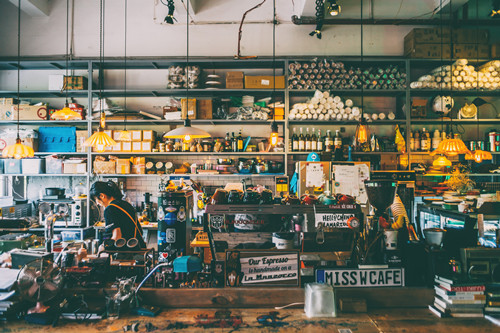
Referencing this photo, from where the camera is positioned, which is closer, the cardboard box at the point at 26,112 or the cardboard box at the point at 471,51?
the cardboard box at the point at 471,51

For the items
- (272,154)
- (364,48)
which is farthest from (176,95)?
(364,48)

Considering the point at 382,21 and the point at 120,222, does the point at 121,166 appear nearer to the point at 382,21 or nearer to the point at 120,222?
the point at 120,222

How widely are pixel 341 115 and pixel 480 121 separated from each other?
8.08 feet

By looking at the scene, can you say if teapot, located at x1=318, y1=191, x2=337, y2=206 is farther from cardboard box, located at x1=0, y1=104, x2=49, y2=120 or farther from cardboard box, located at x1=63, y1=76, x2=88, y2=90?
cardboard box, located at x1=0, y1=104, x2=49, y2=120

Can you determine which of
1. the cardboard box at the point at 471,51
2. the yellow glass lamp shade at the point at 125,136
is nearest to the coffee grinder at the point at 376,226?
the yellow glass lamp shade at the point at 125,136

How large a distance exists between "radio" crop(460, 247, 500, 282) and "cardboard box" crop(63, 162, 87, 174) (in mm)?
5545

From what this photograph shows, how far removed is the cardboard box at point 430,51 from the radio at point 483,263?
14.0ft

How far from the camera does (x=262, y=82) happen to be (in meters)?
5.36

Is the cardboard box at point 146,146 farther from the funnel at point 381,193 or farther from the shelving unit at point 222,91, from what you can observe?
the funnel at point 381,193

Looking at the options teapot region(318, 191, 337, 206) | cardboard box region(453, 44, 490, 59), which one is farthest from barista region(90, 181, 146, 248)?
cardboard box region(453, 44, 490, 59)

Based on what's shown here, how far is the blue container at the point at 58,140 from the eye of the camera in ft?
18.3

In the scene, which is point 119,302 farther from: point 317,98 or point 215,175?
point 317,98

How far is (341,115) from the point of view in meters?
5.34

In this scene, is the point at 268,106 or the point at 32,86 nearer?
the point at 268,106
